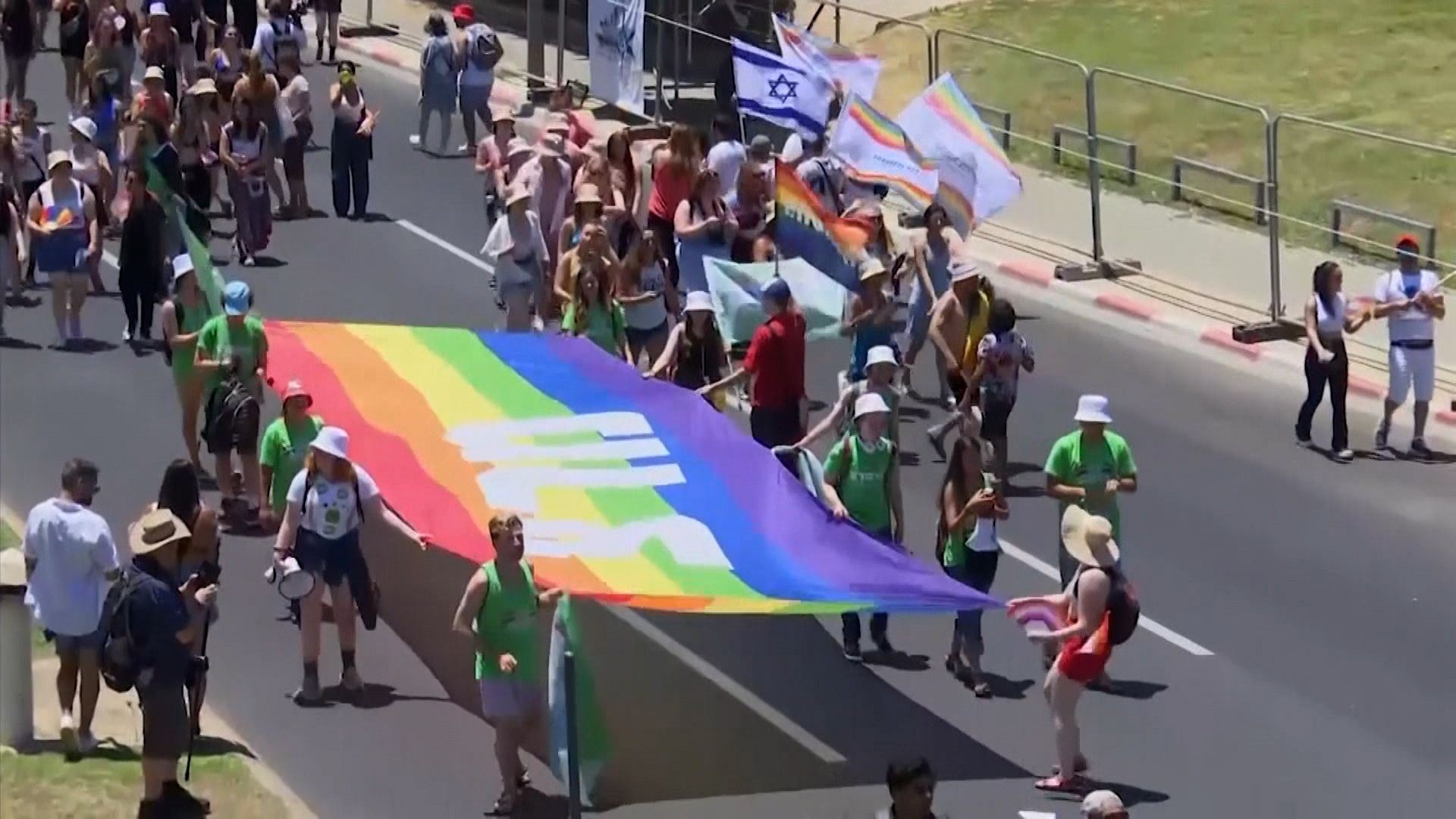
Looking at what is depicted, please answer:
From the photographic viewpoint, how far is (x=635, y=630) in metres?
13.7

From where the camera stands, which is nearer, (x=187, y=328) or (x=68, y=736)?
(x=68, y=736)

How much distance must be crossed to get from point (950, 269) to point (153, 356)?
249 inches

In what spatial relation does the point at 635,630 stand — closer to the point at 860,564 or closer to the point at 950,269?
the point at 860,564

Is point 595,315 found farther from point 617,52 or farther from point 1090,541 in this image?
point 617,52

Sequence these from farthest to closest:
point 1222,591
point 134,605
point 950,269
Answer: point 950,269 < point 1222,591 < point 134,605

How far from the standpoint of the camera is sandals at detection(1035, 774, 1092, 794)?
38.9 ft

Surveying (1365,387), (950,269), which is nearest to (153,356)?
(950,269)

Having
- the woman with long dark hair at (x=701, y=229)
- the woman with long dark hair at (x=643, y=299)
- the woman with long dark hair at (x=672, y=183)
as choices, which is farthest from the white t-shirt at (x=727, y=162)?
the woman with long dark hair at (x=643, y=299)

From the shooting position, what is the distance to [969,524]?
41.8 ft

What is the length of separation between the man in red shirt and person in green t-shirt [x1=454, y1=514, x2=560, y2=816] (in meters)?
3.63

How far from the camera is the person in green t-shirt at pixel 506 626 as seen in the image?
1128 cm

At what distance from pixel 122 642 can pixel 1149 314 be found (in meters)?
12.0

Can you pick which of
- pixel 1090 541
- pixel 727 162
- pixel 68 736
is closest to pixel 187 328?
pixel 68 736

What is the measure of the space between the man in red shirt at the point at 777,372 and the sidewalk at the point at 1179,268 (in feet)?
19.2
